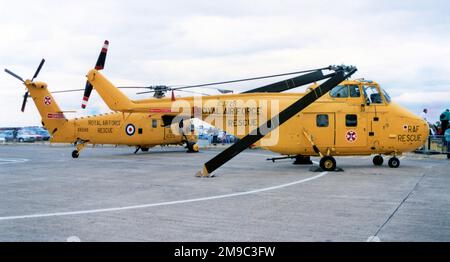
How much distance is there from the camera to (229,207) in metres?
7.85

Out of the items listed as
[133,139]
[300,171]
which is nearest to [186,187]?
[300,171]

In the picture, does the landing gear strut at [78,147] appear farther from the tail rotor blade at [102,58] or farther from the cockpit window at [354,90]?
the cockpit window at [354,90]

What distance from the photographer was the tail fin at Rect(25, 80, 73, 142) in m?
24.3

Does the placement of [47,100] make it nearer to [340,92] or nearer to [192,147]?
[192,147]

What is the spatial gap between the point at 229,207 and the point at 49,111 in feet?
65.0

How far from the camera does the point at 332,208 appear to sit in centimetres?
765

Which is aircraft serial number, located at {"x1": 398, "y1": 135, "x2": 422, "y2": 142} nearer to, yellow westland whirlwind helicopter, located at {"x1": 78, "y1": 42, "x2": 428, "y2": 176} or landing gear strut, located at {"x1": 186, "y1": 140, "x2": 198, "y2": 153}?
yellow westland whirlwind helicopter, located at {"x1": 78, "y1": 42, "x2": 428, "y2": 176}

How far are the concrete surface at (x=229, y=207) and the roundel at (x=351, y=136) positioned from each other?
78.3 inches

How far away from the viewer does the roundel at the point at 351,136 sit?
14.8 meters

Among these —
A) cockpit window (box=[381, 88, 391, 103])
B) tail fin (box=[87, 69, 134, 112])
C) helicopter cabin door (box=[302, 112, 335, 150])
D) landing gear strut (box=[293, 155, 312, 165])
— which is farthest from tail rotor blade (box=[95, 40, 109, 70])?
cockpit window (box=[381, 88, 391, 103])

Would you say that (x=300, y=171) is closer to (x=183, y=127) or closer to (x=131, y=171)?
(x=131, y=171)

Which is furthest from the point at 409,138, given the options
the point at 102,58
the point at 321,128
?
the point at 102,58

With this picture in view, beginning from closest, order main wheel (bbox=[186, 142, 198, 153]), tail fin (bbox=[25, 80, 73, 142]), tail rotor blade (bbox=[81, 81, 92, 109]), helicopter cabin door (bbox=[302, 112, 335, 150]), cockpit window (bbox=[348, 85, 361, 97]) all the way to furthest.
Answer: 1. helicopter cabin door (bbox=[302, 112, 335, 150])
2. cockpit window (bbox=[348, 85, 361, 97])
3. tail rotor blade (bbox=[81, 81, 92, 109])
4. tail fin (bbox=[25, 80, 73, 142])
5. main wheel (bbox=[186, 142, 198, 153])
